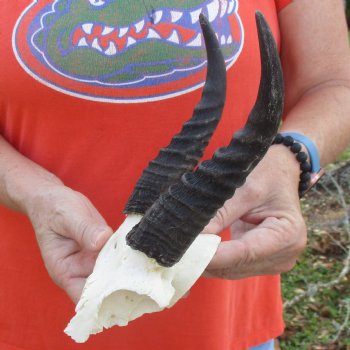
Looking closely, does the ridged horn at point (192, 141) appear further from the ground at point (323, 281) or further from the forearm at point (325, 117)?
the ground at point (323, 281)

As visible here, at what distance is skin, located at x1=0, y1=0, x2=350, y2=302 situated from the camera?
1.33 meters

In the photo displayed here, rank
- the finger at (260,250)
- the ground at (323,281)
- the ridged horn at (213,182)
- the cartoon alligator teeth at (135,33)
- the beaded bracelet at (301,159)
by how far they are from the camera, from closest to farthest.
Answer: the ridged horn at (213,182), the finger at (260,250), the cartoon alligator teeth at (135,33), the beaded bracelet at (301,159), the ground at (323,281)

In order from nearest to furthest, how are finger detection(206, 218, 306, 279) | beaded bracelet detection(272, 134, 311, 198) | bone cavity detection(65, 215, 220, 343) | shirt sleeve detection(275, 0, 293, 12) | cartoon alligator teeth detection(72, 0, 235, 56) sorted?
1. bone cavity detection(65, 215, 220, 343)
2. finger detection(206, 218, 306, 279)
3. cartoon alligator teeth detection(72, 0, 235, 56)
4. beaded bracelet detection(272, 134, 311, 198)
5. shirt sleeve detection(275, 0, 293, 12)

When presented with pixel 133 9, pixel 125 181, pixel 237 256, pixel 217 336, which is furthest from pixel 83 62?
pixel 217 336

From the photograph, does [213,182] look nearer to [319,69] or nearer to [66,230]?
[66,230]

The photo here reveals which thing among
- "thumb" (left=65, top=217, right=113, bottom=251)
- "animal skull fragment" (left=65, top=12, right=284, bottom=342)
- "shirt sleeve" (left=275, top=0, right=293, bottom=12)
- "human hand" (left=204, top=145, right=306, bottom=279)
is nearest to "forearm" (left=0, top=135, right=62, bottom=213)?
"thumb" (left=65, top=217, right=113, bottom=251)

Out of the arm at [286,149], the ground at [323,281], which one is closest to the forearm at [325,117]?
the arm at [286,149]

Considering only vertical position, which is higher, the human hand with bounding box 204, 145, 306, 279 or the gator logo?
the gator logo

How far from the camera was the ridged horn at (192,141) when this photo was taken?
105 cm

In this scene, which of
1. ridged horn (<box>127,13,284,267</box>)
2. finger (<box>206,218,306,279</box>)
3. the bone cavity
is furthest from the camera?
finger (<box>206,218,306,279</box>)

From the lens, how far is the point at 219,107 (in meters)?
1.07

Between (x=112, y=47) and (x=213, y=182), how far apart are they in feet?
1.76

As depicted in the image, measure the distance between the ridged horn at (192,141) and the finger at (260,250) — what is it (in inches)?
7.2

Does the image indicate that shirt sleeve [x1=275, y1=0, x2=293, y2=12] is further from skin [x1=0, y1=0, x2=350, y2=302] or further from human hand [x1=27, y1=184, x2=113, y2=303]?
human hand [x1=27, y1=184, x2=113, y2=303]
